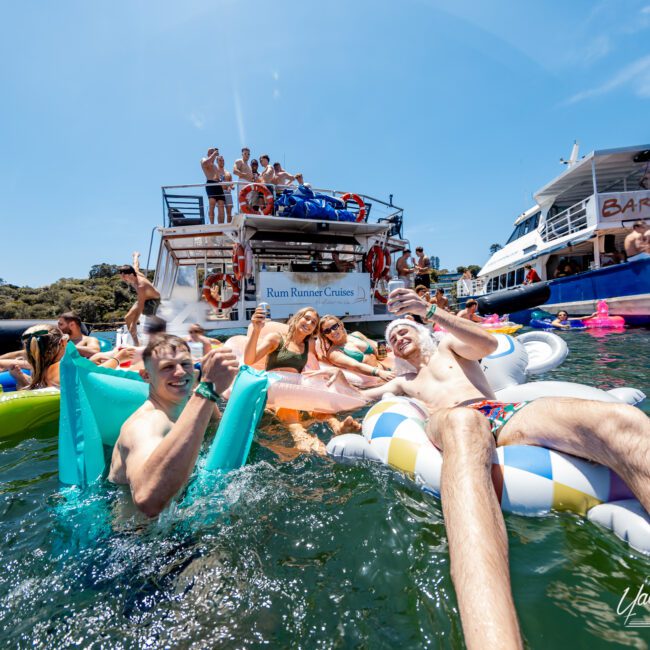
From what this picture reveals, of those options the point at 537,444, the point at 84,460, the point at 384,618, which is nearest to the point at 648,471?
the point at 537,444

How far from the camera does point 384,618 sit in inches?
47.6

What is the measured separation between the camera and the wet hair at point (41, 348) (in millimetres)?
3354

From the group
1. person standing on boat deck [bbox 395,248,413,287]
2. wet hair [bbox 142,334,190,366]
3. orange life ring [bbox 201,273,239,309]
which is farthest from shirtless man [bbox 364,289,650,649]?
person standing on boat deck [bbox 395,248,413,287]

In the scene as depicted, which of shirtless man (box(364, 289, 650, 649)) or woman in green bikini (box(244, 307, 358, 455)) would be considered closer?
shirtless man (box(364, 289, 650, 649))

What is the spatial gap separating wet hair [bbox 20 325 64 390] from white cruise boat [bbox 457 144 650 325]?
11.5 meters

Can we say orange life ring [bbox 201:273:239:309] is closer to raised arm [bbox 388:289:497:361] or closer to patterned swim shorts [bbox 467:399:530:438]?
raised arm [bbox 388:289:497:361]

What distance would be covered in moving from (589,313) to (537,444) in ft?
34.3

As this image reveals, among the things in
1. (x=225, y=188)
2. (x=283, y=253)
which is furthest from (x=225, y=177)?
(x=283, y=253)

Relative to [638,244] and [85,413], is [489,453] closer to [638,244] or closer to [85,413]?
[85,413]

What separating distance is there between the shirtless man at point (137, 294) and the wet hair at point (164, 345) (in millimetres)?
4961

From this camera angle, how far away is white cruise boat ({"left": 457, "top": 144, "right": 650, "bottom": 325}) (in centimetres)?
883

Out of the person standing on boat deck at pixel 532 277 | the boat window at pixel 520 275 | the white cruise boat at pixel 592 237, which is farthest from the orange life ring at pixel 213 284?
the boat window at pixel 520 275

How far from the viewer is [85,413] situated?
2162 millimetres

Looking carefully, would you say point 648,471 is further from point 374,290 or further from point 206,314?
point 206,314
